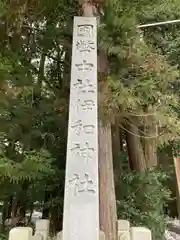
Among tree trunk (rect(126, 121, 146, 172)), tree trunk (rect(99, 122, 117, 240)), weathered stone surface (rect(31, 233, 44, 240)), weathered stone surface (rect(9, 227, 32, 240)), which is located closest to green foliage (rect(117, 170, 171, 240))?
tree trunk (rect(126, 121, 146, 172))

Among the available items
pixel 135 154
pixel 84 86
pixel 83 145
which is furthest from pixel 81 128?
pixel 135 154

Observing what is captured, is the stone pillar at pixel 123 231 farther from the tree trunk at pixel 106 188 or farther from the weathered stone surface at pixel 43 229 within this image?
the weathered stone surface at pixel 43 229

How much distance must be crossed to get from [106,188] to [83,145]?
0.93 m

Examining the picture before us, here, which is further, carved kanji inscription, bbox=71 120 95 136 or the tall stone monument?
carved kanji inscription, bbox=71 120 95 136

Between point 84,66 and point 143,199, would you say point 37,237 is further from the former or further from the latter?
point 143,199

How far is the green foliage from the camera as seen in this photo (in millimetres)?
4543

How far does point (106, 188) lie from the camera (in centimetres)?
337

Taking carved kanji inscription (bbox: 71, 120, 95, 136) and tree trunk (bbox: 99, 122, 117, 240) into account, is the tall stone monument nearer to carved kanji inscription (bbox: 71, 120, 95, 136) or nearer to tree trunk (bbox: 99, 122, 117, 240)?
carved kanji inscription (bbox: 71, 120, 95, 136)

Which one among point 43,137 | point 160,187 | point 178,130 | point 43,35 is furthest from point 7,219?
point 178,130

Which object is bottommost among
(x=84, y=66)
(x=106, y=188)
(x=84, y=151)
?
(x=106, y=188)

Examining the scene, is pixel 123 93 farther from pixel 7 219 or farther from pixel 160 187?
pixel 7 219

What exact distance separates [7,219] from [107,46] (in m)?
3.28

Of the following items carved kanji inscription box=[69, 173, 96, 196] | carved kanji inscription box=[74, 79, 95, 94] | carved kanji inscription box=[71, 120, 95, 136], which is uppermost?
carved kanji inscription box=[74, 79, 95, 94]

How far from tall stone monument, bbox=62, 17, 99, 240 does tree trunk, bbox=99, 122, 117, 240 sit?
0.72 metres
